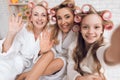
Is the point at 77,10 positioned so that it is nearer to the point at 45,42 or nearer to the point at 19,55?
the point at 45,42

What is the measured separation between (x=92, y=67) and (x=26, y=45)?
389mm

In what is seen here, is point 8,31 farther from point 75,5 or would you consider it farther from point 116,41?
point 116,41

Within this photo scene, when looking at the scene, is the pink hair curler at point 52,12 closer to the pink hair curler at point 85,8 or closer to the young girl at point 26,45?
the young girl at point 26,45

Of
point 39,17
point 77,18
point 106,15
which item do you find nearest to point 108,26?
point 106,15

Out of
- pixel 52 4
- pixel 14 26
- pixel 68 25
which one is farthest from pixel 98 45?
pixel 14 26

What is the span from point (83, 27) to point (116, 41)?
0.61ft

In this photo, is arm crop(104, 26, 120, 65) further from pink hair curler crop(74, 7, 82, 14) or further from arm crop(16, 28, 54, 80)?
arm crop(16, 28, 54, 80)

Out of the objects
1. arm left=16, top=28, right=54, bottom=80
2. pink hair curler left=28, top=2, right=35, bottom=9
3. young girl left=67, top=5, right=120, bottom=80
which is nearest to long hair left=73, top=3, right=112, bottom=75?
young girl left=67, top=5, right=120, bottom=80

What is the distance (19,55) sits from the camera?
1149 millimetres

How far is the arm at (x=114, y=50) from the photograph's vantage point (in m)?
0.86

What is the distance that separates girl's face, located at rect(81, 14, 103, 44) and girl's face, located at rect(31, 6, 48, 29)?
22 cm

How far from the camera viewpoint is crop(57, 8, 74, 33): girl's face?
1.02 meters

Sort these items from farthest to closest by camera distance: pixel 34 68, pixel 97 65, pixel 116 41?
pixel 34 68
pixel 97 65
pixel 116 41

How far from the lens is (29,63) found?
1119mm
